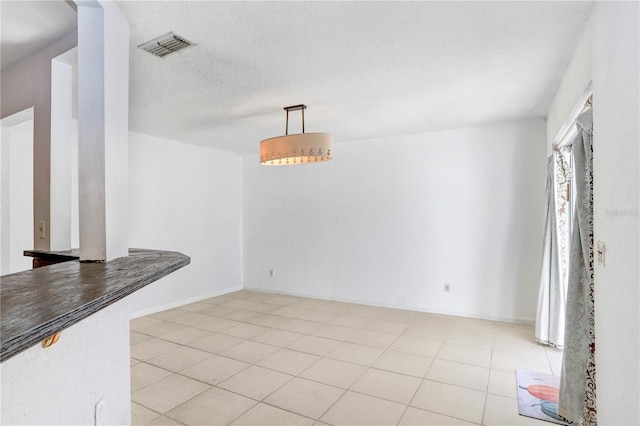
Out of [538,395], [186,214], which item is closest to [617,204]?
[538,395]

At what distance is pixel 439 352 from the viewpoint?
322 centimetres

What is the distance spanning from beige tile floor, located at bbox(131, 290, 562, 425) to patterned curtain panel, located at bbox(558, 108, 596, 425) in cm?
32

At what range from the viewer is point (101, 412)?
59.0 inches

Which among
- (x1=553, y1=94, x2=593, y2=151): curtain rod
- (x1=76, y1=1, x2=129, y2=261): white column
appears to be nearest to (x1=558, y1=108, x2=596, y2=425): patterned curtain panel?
(x1=553, y1=94, x2=593, y2=151): curtain rod

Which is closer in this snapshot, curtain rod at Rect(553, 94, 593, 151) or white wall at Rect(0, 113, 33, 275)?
curtain rod at Rect(553, 94, 593, 151)

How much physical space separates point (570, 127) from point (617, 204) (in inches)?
62.5

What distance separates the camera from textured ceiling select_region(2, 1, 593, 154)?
183 cm

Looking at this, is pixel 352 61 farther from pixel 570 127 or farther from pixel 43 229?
pixel 43 229

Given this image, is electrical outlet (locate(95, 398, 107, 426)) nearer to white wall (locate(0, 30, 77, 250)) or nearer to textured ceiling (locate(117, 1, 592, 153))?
white wall (locate(0, 30, 77, 250))

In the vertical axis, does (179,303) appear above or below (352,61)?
below

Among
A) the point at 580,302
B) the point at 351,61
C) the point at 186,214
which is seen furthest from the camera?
the point at 186,214

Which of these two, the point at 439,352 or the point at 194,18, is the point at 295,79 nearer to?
the point at 194,18

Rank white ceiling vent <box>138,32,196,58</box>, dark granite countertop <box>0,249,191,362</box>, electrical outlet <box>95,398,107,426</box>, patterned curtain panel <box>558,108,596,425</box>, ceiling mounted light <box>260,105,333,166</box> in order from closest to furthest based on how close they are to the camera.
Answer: dark granite countertop <box>0,249,191,362</box> → electrical outlet <box>95,398,107,426</box> → patterned curtain panel <box>558,108,596,425</box> → white ceiling vent <box>138,32,196,58</box> → ceiling mounted light <box>260,105,333,166</box>

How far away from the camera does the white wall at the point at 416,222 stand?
13.4 feet
